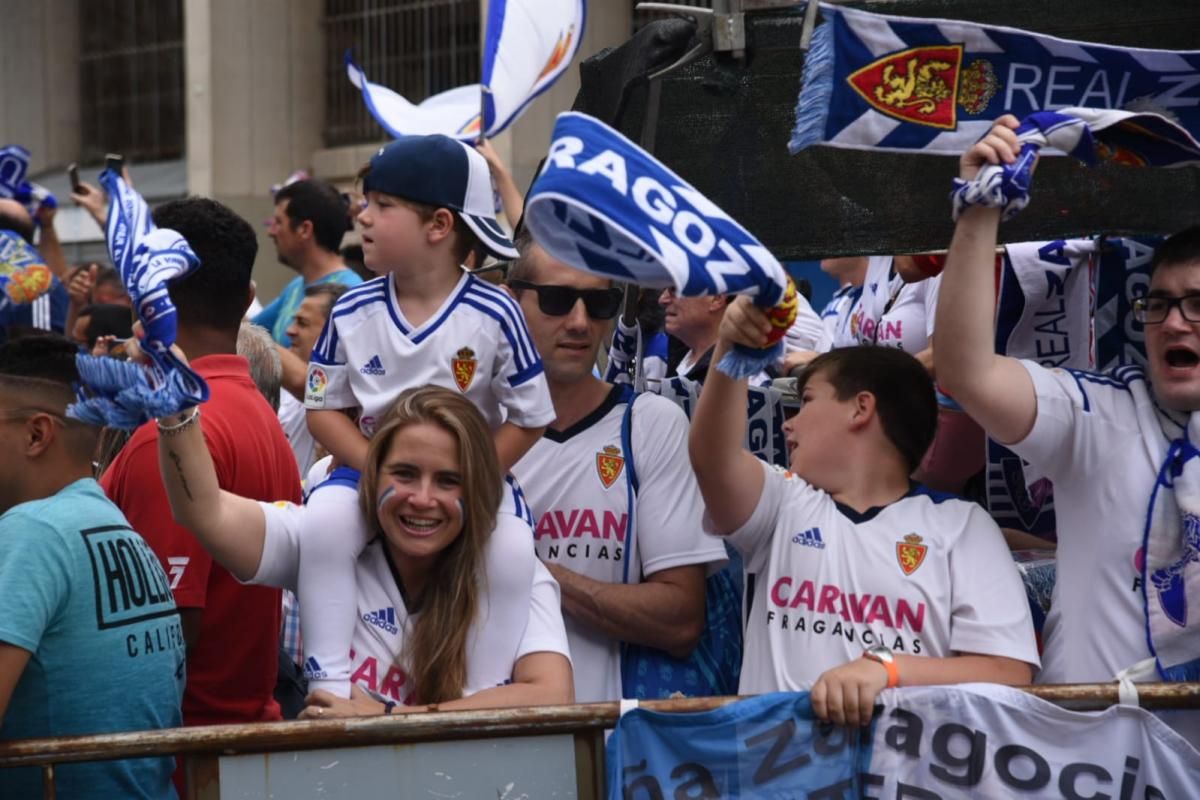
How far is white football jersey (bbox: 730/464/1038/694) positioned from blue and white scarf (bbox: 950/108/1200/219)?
2.58 ft

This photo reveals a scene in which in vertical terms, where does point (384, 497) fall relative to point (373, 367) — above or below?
below

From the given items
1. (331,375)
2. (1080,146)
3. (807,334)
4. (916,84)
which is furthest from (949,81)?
(807,334)

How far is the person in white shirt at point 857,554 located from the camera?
156 inches

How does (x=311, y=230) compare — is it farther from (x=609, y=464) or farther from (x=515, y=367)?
(x=609, y=464)

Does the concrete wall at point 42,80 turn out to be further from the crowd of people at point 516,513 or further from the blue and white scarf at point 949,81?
the blue and white scarf at point 949,81

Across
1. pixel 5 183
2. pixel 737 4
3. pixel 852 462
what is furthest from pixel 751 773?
pixel 5 183

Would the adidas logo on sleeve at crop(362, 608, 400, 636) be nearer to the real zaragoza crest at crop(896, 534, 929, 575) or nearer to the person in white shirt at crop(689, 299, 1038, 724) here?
the person in white shirt at crop(689, 299, 1038, 724)

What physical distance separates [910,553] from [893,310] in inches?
70.4

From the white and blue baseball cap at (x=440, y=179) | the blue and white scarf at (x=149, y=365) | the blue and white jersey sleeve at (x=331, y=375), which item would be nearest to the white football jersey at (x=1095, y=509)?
the white and blue baseball cap at (x=440, y=179)

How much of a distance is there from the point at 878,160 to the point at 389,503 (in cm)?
179

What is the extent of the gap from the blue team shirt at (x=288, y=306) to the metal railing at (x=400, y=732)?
4443mm

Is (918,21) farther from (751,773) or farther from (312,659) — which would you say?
(312,659)

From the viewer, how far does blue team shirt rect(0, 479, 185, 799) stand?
3.64 metres

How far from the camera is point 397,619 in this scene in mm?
4059
